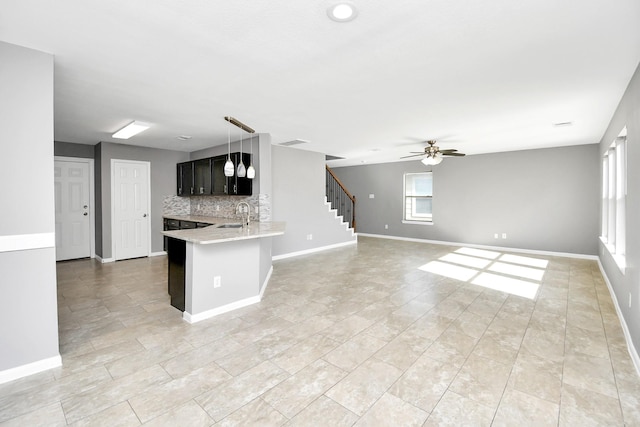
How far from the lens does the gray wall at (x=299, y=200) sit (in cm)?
650

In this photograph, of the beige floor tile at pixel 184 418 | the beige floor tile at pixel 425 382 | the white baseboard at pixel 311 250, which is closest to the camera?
the beige floor tile at pixel 184 418

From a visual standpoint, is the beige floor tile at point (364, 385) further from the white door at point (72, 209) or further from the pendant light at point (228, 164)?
the white door at point (72, 209)

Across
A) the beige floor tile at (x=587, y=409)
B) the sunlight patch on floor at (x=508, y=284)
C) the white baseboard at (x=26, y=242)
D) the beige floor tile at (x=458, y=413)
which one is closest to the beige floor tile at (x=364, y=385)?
the beige floor tile at (x=458, y=413)

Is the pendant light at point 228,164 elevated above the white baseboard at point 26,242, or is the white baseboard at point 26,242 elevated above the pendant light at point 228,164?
the pendant light at point 228,164

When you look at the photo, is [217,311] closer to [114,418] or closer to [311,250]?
[114,418]

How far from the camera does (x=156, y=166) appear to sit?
6.95 metres

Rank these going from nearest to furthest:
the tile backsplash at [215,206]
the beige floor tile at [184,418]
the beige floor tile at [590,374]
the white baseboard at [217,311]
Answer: the beige floor tile at [184,418]
the beige floor tile at [590,374]
the white baseboard at [217,311]
the tile backsplash at [215,206]

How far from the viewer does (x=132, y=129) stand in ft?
16.0

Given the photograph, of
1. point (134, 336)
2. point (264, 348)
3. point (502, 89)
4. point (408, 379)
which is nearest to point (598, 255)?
point (502, 89)

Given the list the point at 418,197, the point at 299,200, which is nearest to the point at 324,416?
the point at 299,200

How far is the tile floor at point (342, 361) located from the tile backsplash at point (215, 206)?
1627 millimetres

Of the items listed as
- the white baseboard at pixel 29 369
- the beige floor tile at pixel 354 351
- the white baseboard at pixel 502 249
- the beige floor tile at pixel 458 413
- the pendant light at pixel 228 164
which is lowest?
the beige floor tile at pixel 458 413

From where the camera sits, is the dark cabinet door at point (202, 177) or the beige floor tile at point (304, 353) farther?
the dark cabinet door at point (202, 177)

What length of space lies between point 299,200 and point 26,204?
490 centimetres
